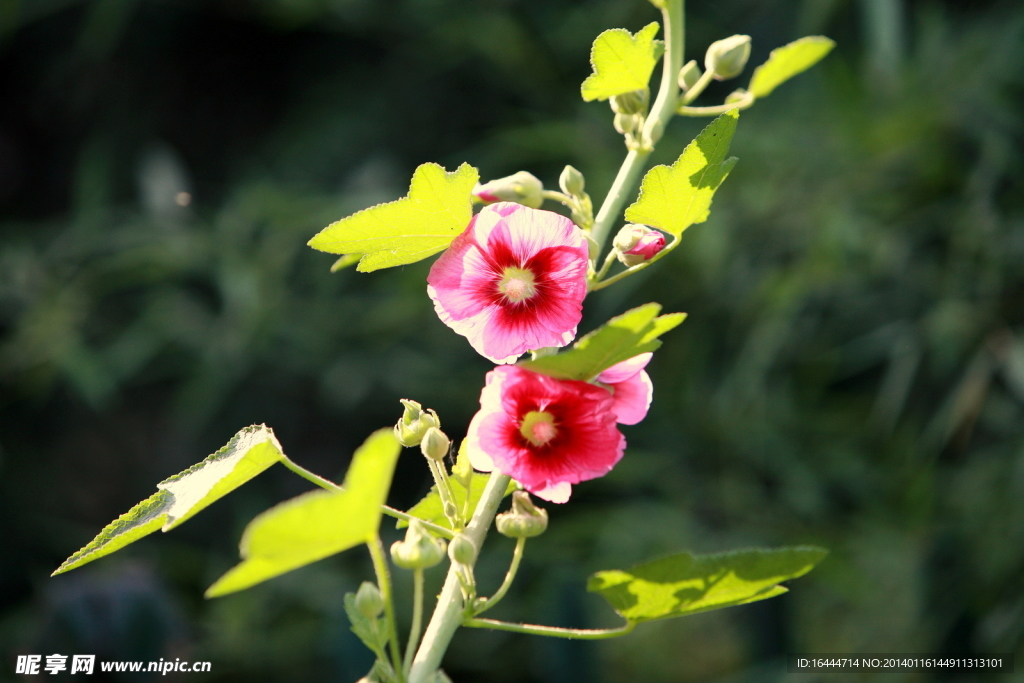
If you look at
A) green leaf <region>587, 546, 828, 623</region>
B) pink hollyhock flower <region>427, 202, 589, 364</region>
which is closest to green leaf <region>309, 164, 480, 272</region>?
pink hollyhock flower <region>427, 202, 589, 364</region>

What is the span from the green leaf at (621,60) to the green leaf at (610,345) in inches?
3.3

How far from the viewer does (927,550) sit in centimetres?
118

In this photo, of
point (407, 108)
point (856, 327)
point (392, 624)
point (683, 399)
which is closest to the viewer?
point (392, 624)

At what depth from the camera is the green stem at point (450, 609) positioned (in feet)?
0.81

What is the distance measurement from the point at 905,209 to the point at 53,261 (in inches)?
50.8

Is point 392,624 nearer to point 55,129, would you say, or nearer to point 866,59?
point 866,59

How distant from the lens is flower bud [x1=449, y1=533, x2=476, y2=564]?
0.24 metres

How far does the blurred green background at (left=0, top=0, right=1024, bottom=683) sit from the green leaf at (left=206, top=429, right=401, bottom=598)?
806 millimetres

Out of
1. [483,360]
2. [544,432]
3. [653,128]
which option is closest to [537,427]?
[544,432]

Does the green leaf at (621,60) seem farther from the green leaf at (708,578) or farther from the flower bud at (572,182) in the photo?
the green leaf at (708,578)

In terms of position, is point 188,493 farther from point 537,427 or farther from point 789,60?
point 789,60

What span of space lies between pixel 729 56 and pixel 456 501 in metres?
0.18

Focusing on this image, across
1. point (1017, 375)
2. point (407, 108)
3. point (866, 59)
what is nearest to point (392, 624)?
point (1017, 375)

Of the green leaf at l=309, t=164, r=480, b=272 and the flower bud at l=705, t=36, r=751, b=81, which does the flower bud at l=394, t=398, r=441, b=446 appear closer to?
the green leaf at l=309, t=164, r=480, b=272
